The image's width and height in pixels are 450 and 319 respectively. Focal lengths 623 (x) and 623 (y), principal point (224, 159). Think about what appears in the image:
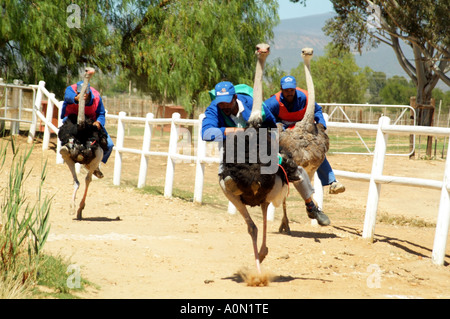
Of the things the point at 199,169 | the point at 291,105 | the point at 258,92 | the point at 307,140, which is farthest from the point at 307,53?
the point at 199,169

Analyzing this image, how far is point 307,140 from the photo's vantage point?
7.59m

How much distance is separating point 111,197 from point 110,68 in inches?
409

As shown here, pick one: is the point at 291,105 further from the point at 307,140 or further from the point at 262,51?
the point at 262,51

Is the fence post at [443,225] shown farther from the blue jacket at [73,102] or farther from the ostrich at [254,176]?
the blue jacket at [73,102]

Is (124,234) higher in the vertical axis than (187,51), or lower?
lower

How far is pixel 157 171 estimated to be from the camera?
54.5 ft

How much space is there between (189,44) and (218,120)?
589 inches

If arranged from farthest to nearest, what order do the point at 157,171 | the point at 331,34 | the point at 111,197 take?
1. the point at 331,34
2. the point at 157,171
3. the point at 111,197

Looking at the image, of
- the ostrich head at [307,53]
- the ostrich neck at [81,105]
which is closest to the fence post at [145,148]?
the ostrich neck at [81,105]

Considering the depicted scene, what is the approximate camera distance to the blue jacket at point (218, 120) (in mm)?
5816

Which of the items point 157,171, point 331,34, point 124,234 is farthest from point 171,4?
point 124,234

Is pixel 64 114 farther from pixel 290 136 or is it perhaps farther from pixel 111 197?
pixel 290 136

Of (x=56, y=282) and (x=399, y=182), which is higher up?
(x=399, y=182)

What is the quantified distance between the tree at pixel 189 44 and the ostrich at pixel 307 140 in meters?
13.1
